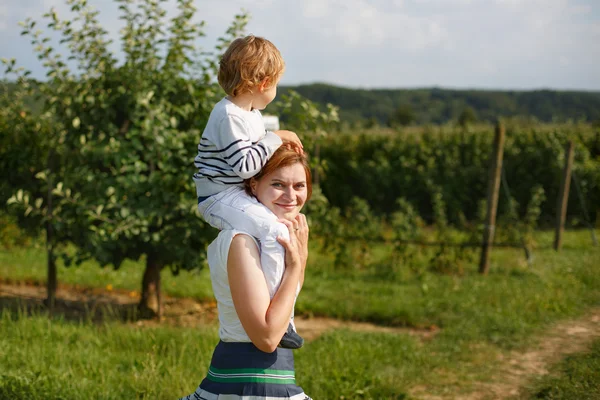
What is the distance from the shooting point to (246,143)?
2.06m

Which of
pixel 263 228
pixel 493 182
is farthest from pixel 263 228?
pixel 493 182

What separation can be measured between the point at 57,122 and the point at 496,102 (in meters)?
49.6

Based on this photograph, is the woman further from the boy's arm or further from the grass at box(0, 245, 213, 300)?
the grass at box(0, 245, 213, 300)

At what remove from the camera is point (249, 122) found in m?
2.10

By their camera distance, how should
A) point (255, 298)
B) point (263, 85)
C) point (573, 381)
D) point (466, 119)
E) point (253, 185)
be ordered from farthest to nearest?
point (466, 119) → point (573, 381) → point (253, 185) → point (263, 85) → point (255, 298)

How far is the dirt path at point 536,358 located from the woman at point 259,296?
2475 mm

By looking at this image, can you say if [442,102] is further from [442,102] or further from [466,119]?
[466,119]

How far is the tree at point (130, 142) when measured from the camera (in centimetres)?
552

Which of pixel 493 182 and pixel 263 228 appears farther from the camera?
pixel 493 182

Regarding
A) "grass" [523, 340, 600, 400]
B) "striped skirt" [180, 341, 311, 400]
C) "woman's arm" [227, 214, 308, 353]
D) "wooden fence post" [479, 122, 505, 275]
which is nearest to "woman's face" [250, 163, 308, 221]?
"woman's arm" [227, 214, 308, 353]

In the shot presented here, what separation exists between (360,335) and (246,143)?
12.8ft

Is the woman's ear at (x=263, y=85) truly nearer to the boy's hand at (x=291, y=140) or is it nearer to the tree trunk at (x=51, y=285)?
the boy's hand at (x=291, y=140)

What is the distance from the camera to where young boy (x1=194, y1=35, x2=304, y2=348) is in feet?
6.73

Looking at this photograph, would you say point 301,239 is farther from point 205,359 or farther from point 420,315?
point 420,315
